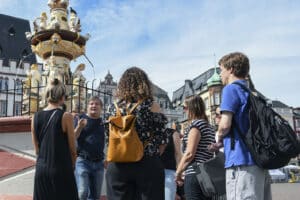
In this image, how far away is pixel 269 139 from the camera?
291 cm

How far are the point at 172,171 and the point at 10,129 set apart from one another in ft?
10.1

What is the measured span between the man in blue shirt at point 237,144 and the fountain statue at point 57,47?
538 centimetres

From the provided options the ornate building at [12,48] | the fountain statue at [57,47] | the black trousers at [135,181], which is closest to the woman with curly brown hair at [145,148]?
the black trousers at [135,181]

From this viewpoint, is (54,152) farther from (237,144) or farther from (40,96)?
(40,96)

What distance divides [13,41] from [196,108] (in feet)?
181

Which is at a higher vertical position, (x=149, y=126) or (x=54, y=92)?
(x=54, y=92)

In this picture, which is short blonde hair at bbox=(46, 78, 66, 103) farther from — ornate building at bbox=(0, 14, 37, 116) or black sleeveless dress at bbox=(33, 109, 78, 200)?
ornate building at bbox=(0, 14, 37, 116)

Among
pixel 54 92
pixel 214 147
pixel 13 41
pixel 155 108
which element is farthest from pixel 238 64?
pixel 13 41

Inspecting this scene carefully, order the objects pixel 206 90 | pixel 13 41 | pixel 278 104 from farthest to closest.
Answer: pixel 278 104 < pixel 206 90 < pixel 13 41

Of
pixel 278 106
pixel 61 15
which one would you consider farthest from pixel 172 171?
pixel 278 106

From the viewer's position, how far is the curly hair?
10.8ft

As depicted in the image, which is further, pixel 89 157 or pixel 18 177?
pixel 18 177

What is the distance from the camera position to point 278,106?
79.1m

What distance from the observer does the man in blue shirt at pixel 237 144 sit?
2990mm
